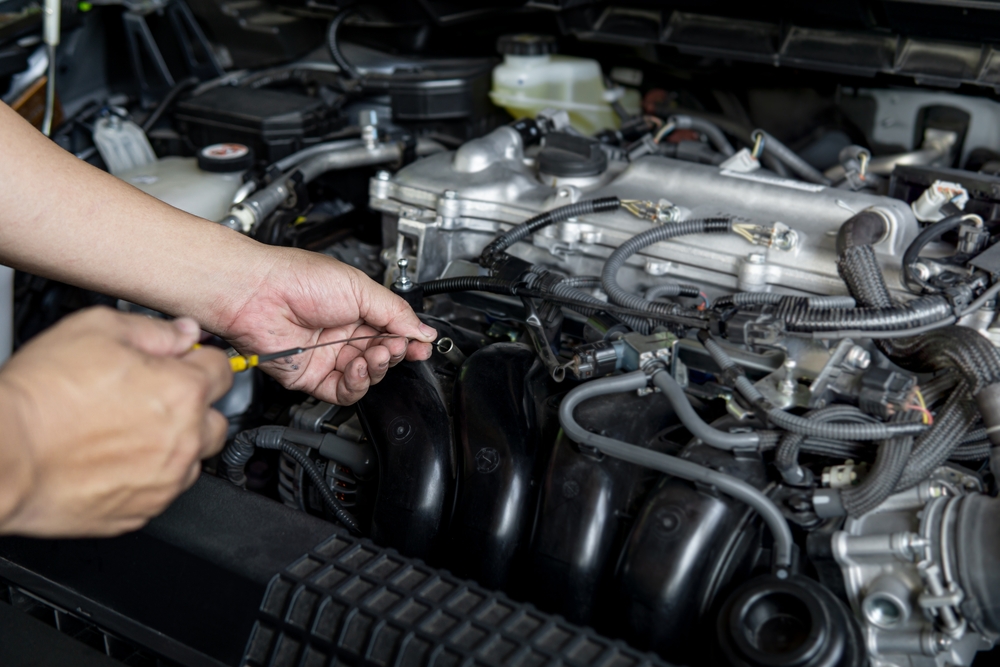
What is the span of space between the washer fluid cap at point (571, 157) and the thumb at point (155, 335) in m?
0.78

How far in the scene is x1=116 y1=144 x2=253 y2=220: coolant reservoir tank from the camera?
1675mm

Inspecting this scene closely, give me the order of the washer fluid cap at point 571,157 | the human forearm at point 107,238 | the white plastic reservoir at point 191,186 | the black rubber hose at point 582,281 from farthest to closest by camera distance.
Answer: the white plastic reservoir at point 191,186
the washer fluid cap at point 571,157
the black rubber hose at point 582,281
the human forearm at point 107,238

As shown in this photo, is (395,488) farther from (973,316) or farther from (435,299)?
(973,316)

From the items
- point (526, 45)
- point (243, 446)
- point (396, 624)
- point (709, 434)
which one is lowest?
point (243, 446)

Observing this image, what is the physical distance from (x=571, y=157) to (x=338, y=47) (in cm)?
85

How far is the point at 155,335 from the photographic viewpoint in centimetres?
77

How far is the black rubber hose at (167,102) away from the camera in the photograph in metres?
2.01

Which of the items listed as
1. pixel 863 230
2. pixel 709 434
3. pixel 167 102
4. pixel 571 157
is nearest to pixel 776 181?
pixel 863 230

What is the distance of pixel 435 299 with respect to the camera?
1416 millimetres

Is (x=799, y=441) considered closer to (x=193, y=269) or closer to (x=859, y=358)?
(x=859, y=358)

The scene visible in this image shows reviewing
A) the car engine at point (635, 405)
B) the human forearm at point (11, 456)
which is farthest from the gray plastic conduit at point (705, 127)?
the human forearm at point (11, 456)

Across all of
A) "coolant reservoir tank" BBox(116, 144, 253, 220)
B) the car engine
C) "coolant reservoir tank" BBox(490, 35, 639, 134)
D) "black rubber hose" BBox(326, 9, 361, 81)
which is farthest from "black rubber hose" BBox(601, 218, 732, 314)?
"black rubber hose" BBox(326, 9, 361, 81)

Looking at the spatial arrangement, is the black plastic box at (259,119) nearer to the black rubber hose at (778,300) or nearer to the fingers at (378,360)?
the fingers at (378,360)

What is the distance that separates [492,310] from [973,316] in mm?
678
